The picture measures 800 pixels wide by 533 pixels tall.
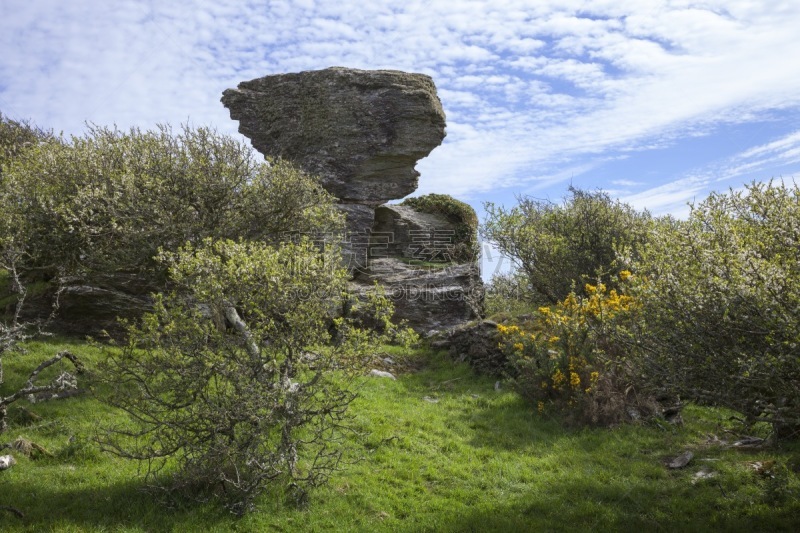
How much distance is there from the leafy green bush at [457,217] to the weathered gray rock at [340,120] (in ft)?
19.1

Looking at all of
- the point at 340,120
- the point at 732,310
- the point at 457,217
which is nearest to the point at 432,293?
the point at 457,217

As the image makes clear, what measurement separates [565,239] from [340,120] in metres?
15.2

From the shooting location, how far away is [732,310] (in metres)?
10.4

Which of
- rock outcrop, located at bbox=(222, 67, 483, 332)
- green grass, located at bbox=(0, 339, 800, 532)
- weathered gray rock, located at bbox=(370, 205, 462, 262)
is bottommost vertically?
green grass, located at bbox=(0, 339, 800, 532)

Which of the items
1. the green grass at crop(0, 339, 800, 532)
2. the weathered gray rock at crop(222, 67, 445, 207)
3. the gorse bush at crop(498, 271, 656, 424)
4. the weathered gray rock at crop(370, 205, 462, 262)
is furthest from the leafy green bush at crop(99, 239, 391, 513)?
the weathered gray rock at crop(370, 205, 462, 262)

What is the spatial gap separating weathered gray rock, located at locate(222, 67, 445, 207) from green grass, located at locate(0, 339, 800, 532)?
17452 millimetres

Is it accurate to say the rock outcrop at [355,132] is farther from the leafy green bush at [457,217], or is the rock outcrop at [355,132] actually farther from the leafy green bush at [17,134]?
the leafy green bush at [17,134]

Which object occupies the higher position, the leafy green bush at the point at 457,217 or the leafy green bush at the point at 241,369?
the leafy green bush at the point at 457,217

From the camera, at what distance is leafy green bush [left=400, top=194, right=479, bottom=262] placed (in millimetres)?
36062

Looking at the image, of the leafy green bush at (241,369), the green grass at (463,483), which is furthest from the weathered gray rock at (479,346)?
the leafy green bush at (241,369)

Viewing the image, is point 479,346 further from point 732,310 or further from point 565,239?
point 732,310

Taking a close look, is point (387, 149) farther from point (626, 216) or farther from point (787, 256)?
point (787, 256)

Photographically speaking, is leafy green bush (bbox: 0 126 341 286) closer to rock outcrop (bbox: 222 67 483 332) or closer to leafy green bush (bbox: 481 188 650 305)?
rock outcrop (bbox: 222 67 483 332)

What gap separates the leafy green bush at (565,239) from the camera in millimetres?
30672
